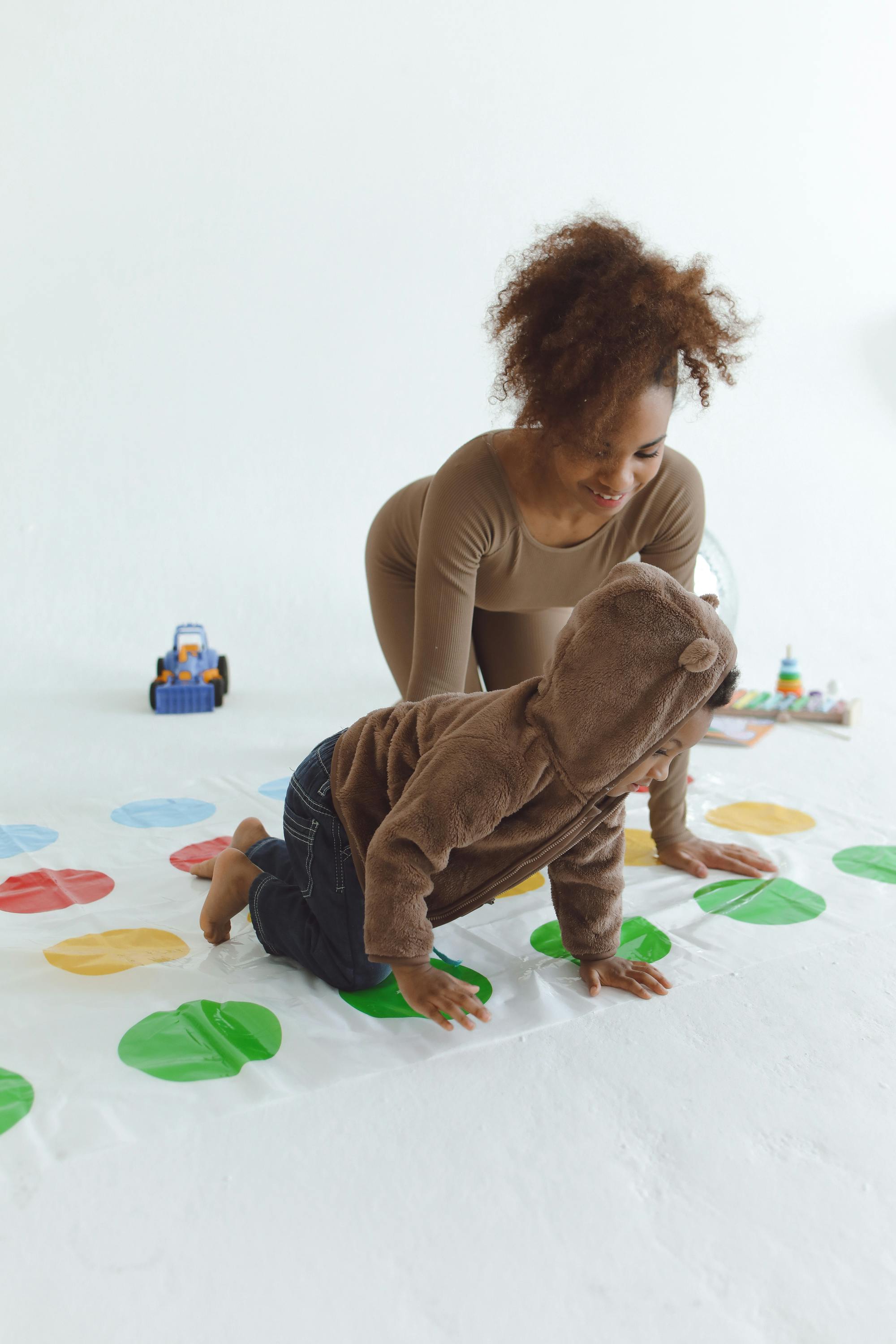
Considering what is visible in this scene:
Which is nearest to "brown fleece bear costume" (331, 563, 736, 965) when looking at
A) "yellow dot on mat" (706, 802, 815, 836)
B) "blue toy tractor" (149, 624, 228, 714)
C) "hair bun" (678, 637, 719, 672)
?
"hair bun" (678, 637, 719, 672)

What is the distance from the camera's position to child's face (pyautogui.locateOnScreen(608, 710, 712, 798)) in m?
0.99

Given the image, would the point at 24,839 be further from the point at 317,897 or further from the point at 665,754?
the point at 665,754

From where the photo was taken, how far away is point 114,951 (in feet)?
3.93

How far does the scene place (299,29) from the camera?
312cm

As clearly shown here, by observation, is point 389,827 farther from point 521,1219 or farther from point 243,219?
point 243,219

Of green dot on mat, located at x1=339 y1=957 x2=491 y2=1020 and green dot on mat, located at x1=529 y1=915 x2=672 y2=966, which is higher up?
green dot on mat, located at x1=529 y1=915 x2=672 y2=966

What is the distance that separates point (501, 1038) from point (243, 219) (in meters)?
2.76

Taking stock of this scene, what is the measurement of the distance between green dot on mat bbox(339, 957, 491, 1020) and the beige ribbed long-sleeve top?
408 mm

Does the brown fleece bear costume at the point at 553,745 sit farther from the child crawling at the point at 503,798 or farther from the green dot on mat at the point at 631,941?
the green dot on mat at the point at 631,941

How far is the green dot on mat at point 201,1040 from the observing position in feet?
3.13

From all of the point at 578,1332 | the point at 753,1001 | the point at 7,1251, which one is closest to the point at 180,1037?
the point at 7,1251

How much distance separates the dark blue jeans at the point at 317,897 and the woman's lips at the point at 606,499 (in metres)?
0.48

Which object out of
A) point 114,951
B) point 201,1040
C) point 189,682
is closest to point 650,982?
point 201,1040

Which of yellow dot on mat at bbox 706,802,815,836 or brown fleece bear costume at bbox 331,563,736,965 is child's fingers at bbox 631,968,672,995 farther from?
yellow dot on mat at bbox 706,802,815,836
